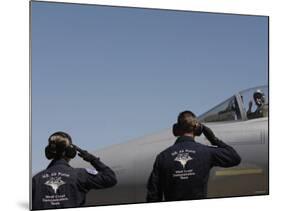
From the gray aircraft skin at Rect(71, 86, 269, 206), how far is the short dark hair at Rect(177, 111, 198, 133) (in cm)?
10

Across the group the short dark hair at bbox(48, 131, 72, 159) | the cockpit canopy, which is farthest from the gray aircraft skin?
the short dark hair at bbox(48, 131, 72, 159)

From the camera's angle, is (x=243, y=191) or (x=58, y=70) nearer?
(x=58, y=70)

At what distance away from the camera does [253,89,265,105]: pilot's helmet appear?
5.85 metres

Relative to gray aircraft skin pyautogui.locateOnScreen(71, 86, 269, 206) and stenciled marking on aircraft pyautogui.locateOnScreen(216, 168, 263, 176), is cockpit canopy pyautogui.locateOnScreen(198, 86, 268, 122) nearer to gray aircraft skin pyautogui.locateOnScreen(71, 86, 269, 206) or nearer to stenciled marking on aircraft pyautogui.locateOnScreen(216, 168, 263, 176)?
gray aircraft skin pyautogui.locateOnScreen(71, 86, 269, 206)

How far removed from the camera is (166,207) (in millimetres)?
5367

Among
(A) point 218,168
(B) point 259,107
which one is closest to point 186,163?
(A) point 218,168

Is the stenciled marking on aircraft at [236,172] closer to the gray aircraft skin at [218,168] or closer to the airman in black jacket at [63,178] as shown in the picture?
the gray aircraft skin at [218,168]

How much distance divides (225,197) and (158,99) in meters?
1.24

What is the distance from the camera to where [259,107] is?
5891 millimetres

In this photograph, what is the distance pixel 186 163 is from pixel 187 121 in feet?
1.36

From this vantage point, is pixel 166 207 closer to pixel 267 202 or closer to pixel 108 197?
pixel 108 197

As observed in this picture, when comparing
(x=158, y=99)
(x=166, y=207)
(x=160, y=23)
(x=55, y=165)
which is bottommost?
(x=166, y=207)

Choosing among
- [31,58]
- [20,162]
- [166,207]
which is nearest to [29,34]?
A: [31,58]

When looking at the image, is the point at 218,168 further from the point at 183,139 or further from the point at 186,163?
the point at 183,139
